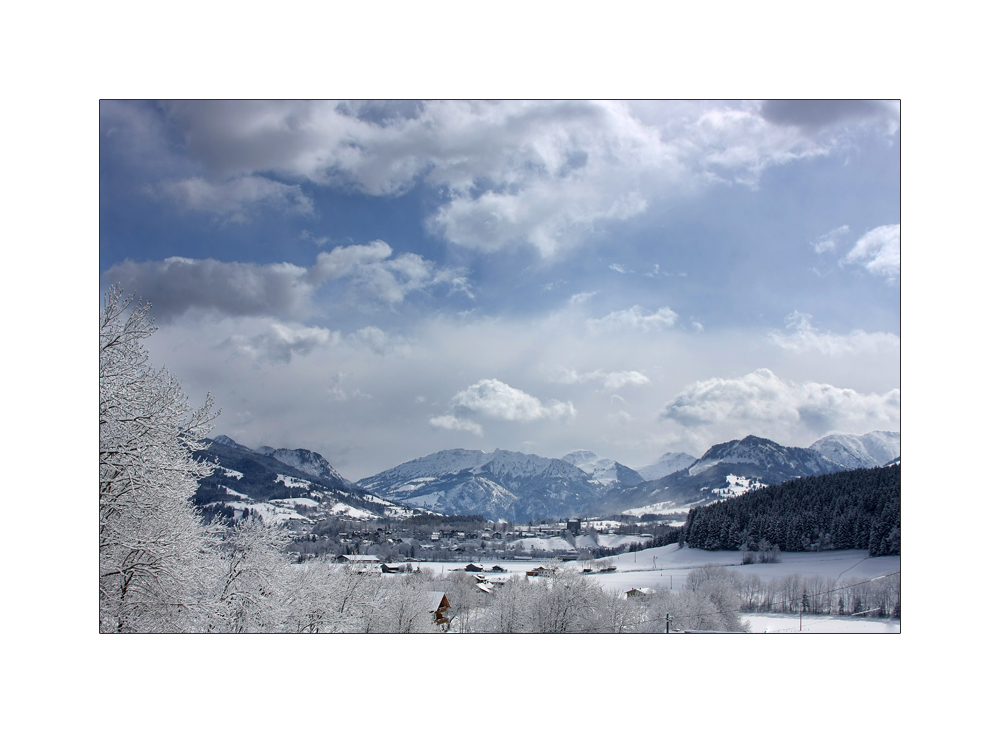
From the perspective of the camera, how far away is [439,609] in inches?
827

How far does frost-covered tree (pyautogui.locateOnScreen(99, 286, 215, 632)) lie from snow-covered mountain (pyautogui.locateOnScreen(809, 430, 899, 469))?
84.3ft

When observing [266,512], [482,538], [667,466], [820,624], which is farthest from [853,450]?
[667,466]

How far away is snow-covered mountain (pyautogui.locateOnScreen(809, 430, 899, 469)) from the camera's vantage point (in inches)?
958

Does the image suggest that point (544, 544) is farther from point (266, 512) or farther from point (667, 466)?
point (667, 466)

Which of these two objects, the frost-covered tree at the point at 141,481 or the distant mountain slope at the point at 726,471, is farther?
the distant mountain slope at the point at 726,471

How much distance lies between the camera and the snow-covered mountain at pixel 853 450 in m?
24.3

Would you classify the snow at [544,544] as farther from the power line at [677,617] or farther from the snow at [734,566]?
the power line at [677,617]

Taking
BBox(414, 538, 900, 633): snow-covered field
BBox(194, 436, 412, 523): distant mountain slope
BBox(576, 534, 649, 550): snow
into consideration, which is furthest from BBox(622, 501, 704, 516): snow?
BBox(194, 436, 412, 523): distant mountain slope

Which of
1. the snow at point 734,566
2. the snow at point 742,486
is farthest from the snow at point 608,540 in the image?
the snow at point 734,566

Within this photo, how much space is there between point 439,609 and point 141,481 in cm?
1553

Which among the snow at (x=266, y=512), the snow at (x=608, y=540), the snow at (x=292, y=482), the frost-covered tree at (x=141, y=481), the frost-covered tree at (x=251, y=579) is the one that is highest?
the frost-covered tree at (x=141, y=481)

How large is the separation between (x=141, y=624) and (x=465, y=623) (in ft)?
40.9

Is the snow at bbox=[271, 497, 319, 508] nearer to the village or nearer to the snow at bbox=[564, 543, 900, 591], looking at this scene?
the village

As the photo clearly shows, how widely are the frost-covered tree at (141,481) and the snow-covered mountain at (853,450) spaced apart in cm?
2571
